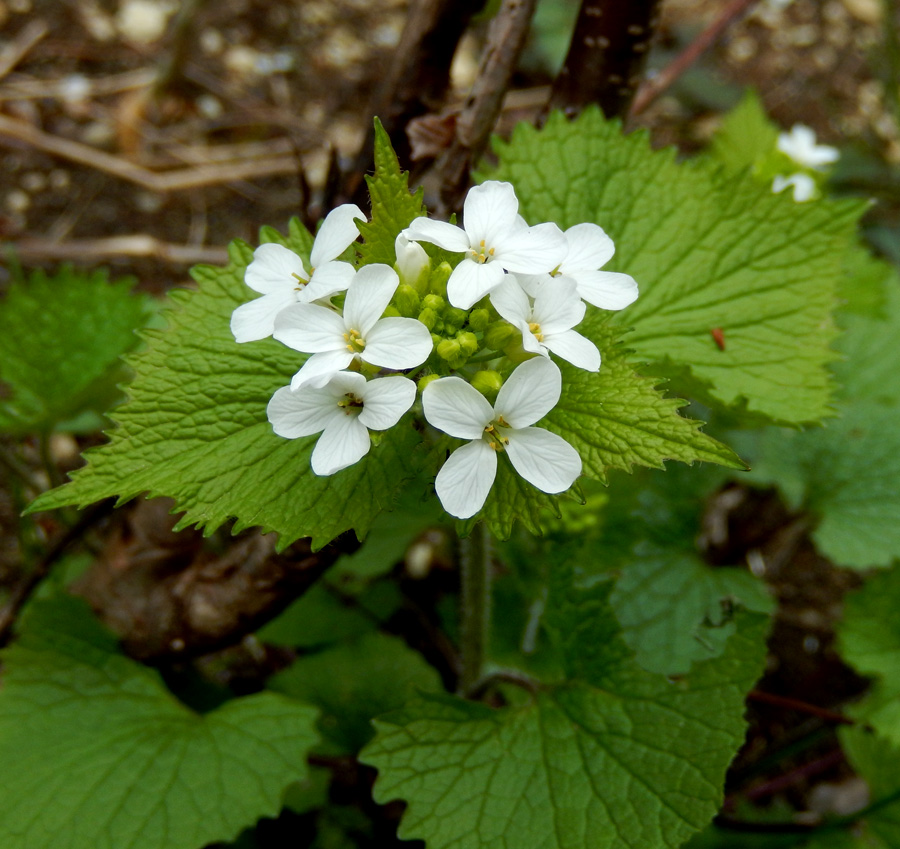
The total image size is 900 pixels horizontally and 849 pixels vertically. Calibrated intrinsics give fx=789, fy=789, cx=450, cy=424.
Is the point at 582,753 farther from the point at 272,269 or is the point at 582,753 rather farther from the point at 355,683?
the point at 272,269

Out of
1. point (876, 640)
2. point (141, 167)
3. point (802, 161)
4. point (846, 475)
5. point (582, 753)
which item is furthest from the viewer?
point (141, 167)

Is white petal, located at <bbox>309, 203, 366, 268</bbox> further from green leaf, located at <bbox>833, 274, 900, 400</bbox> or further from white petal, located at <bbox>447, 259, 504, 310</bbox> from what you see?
green leaf, located at <bbox>833, 274, 900, 400</bbox>

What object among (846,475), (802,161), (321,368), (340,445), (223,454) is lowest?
(846,475)

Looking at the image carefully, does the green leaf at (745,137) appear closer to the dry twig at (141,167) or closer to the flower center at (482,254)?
the flower center at (482,254)

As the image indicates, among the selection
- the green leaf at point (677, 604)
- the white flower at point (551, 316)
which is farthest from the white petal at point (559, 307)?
the green leaf at point (677, 604)

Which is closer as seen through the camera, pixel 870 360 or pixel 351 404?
pixel 351 404

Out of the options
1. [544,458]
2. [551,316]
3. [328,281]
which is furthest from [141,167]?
[544,458]
